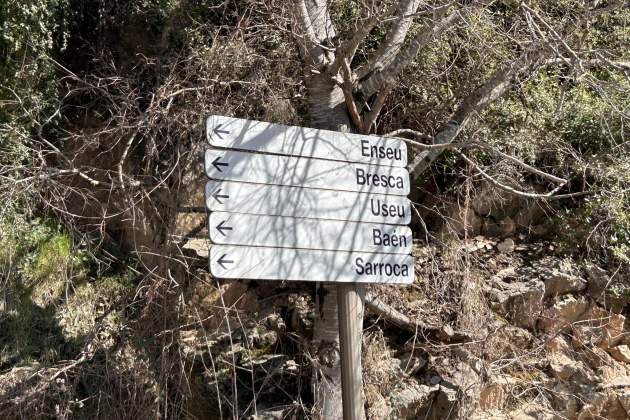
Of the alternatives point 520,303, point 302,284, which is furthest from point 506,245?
point 302,284

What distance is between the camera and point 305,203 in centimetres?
417

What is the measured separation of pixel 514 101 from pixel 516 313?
89.6 inches

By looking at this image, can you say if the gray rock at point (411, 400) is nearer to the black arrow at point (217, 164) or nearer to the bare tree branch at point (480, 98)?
the bare tree branch at point (480, 98)

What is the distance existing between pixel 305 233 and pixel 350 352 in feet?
2.38

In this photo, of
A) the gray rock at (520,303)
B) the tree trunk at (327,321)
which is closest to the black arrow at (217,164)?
the tree trunk at (327,321)

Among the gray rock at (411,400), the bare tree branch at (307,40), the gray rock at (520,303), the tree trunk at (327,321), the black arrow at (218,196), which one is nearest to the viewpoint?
the black arrow at (218,196)

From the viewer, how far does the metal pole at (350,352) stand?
4.16 meters

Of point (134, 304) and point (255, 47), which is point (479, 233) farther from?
point (134, 304)

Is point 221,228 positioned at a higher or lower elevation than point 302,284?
higher

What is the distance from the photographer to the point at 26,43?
691cm

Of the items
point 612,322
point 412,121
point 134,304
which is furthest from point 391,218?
point 612,322

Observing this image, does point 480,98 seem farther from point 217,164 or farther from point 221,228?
point 221,228

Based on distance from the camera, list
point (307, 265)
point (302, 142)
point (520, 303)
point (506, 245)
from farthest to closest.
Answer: point (506, 245), point (520, 303), point (302, 142), point (307, 265)

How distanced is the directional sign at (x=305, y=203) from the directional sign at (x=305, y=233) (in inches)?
1.3
